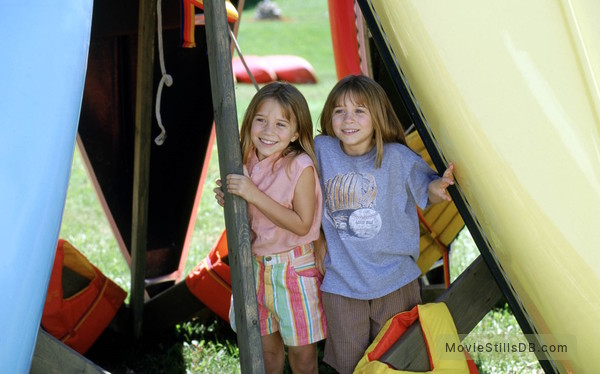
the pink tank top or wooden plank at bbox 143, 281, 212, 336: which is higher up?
the pink tank top

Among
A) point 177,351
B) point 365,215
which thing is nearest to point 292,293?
point 365,215

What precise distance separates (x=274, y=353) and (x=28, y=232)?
1068 millimetres

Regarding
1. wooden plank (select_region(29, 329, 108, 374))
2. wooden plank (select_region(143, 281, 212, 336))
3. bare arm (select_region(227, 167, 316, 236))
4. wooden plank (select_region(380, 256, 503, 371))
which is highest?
bare arm (select_region(227, 167, 316, 236))

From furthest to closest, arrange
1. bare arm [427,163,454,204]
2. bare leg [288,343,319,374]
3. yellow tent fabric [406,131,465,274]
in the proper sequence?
yellow tent fabric [406,131,465,274] < bare leg [288,343,319,374] < bare arm [427,163,454,204]

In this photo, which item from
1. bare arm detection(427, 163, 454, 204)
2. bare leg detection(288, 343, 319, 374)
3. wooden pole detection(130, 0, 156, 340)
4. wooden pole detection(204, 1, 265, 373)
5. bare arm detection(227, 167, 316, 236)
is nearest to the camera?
wooden pole detection(204, 1, 265, 373)

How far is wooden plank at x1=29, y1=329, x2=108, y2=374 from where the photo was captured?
2.59 m

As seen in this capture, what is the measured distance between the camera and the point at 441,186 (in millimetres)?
2682

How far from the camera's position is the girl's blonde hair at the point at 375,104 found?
9.16 feet

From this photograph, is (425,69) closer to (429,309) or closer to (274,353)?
(429,309)

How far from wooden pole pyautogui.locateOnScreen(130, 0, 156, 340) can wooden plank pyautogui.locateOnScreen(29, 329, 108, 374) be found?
105cm

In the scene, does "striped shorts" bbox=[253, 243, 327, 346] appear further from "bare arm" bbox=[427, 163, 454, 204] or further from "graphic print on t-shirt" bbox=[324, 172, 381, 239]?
"bare arm" bbox=[427, 163, 454, 204]

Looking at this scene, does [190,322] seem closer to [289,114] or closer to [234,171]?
[289,114]

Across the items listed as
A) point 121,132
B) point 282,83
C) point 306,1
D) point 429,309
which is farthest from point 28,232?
point 306,1

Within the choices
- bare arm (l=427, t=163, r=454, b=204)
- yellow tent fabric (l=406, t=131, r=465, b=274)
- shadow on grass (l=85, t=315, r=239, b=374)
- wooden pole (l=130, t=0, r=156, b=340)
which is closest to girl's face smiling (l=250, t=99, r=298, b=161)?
bare arm (l=427, t=163, r=454, b=204)
